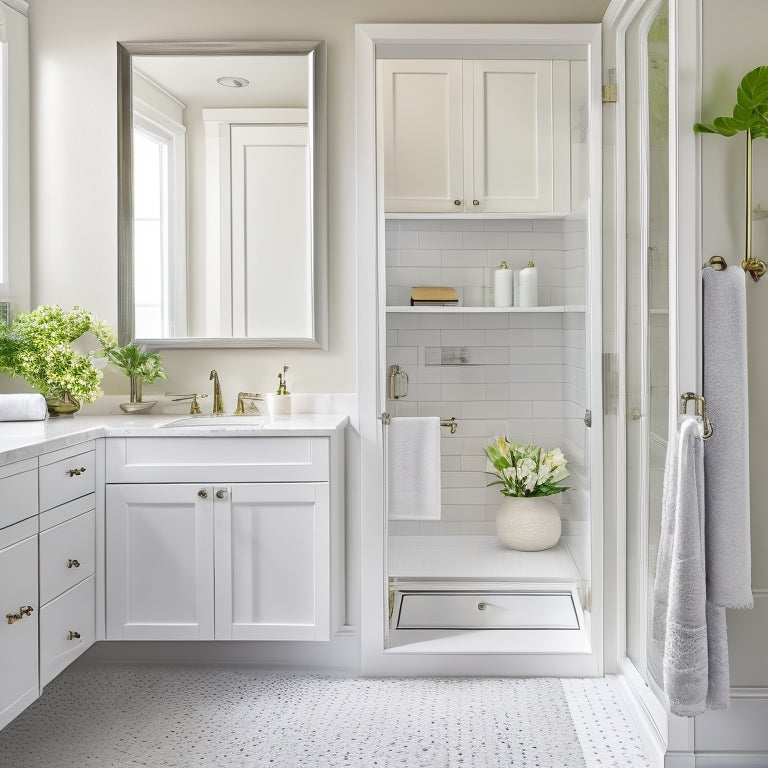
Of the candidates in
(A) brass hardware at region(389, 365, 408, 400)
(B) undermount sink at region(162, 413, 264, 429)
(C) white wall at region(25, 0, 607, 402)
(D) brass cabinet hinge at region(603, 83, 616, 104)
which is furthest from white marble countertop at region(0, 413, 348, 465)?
(D) brass cabinet hinge at region(603, 83, 616, 104)

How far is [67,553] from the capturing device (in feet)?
7.68

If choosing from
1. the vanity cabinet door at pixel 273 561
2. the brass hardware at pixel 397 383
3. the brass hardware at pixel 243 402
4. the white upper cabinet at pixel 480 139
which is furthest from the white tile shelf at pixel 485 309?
the vanity cabinet door at pixel 273 561

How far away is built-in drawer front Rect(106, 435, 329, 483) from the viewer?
8.38 ft

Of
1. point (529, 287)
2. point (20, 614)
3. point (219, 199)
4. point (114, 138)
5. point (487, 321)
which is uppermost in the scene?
point (114, 138)

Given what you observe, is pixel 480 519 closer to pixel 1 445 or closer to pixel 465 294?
pixel 465 294

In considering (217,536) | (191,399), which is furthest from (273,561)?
(191,399)

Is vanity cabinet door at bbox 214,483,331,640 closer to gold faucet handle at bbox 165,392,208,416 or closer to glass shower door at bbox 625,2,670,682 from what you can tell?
gold faucet handle at bbox 165,392,208,416

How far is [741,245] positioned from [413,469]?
1.38 meters

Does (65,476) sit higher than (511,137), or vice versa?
(511,137)

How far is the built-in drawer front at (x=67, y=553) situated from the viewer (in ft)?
7.23

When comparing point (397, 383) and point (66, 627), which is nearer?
point (66, 627)

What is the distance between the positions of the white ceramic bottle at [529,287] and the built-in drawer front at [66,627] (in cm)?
217

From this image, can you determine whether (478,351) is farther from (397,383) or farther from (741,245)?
(741,245)

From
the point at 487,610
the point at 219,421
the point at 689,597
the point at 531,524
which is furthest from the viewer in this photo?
the point at 531,524
